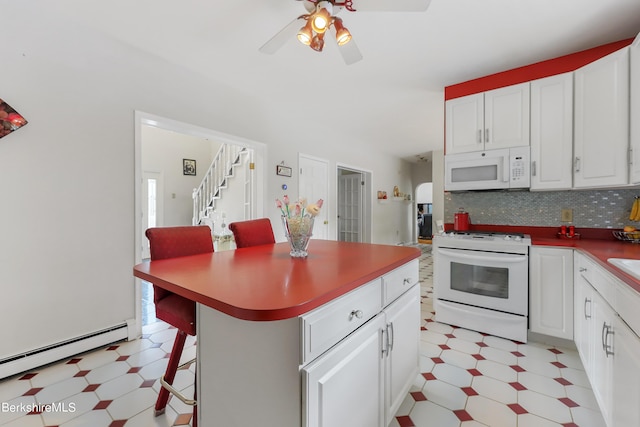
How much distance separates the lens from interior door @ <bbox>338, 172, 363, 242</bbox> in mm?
6254

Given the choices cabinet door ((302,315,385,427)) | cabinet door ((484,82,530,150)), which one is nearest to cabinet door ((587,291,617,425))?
cabinet door ((302,315,385,427))

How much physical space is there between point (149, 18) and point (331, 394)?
270cm

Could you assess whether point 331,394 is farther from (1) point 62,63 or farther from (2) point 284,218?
→ (1) point 62,63

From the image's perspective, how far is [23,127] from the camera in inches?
74.5

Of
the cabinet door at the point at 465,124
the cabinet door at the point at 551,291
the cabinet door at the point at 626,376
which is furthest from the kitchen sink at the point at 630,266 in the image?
the cabinet door at the point at 465,124

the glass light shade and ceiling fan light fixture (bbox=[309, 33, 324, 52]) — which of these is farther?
ceiling fan light fixture (bbox=[309, 33, 324, 52])

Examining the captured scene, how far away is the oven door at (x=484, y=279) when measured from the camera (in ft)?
7.59

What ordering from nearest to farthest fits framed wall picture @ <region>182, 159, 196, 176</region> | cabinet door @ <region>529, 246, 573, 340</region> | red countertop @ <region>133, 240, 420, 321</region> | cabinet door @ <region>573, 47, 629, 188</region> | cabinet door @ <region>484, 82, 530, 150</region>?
1. red countertop @ <region>133, 240, 420, 321</region>
2. cabinet door @ <region>573, 47, 629, 188</region>
3. cabinet door @ <region>529, 246, 573, 340</region>
4. cabinet door @ <region>484, 82, 530, 150</region>
5. framed wall picture @ <region>182, 159, 196, 176</region>

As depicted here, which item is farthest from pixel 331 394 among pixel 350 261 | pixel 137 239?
pixel 137 239

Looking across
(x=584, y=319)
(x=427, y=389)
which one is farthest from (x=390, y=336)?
(x=584, y=319)

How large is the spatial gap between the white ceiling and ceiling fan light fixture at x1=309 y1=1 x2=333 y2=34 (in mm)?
175

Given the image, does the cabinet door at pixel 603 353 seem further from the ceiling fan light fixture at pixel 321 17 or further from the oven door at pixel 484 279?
the ceiling fan light fixture at pixel 321 17

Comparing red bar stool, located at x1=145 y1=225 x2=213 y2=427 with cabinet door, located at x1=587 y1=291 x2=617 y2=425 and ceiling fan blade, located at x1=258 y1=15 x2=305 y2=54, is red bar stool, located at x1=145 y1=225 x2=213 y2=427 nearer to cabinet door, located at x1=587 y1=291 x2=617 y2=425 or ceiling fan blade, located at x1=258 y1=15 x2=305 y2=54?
ceiling fan blade, located at x1=258 y1=15 x2=305 y2=54

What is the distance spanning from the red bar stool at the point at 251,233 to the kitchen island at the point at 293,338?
618mm
